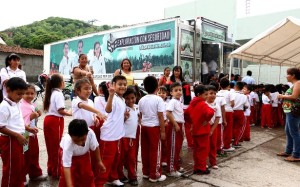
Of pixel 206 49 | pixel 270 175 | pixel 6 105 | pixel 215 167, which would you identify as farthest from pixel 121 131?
pixel 206 49

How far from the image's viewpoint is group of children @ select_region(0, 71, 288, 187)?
267cm

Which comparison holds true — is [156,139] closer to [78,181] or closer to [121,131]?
[121,131]

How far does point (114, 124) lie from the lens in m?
3.29

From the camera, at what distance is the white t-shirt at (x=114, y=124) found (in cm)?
327

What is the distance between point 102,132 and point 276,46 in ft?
24.7

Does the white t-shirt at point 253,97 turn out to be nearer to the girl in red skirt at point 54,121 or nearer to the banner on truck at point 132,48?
the banner on truck at point 132,48

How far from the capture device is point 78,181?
268 centimetres

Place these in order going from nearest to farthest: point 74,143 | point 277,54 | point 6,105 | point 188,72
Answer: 1. point 74,143
2. point 6,105
3. point 188,72
4. point 277,54

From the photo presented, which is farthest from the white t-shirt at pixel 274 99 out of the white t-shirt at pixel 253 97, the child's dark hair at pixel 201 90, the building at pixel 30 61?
the building at pixel 30 61

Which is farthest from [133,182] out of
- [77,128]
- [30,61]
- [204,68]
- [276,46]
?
[30,61]

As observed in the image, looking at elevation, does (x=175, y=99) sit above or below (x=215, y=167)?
above

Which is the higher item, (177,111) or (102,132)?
(177,111)

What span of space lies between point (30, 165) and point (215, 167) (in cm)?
267

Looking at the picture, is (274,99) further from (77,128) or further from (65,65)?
(65,65)
